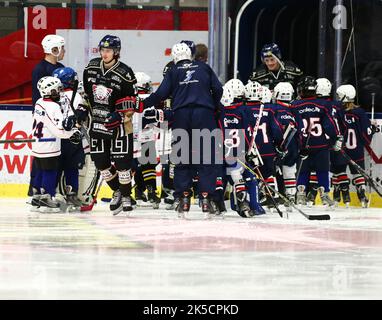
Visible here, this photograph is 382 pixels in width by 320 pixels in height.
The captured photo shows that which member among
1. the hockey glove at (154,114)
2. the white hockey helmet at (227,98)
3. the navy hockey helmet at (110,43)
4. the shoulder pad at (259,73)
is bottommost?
the hockey glove at (154,114)

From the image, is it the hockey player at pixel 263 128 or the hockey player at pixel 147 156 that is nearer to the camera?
the hockey player at pixel 263 128

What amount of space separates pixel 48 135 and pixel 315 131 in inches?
108

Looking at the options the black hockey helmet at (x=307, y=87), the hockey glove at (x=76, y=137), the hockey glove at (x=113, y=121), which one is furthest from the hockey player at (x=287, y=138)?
the hockey glove at (x=76, y=137)

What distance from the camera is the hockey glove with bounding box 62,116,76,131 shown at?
9531 mm

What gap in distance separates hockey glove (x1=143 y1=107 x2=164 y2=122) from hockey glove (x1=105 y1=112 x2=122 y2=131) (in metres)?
0.38

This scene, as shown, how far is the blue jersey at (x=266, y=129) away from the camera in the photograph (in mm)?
9961

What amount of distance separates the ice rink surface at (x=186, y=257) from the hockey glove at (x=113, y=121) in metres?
0.72

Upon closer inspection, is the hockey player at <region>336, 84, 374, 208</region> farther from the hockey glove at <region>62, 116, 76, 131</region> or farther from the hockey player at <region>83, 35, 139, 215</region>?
the hockey glove at <region>62, 116, 76, 131</region>

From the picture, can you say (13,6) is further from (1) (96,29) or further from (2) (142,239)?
(2) (142,239)

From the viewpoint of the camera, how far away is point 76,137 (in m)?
9.72

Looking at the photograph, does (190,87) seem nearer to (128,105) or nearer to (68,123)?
(128,105)

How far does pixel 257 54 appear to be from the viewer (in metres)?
14.1

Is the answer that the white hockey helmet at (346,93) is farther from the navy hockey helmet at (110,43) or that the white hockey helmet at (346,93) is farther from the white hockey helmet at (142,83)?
the navy hockey helmet at (110,43)

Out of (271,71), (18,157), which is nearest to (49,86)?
(18,157)
